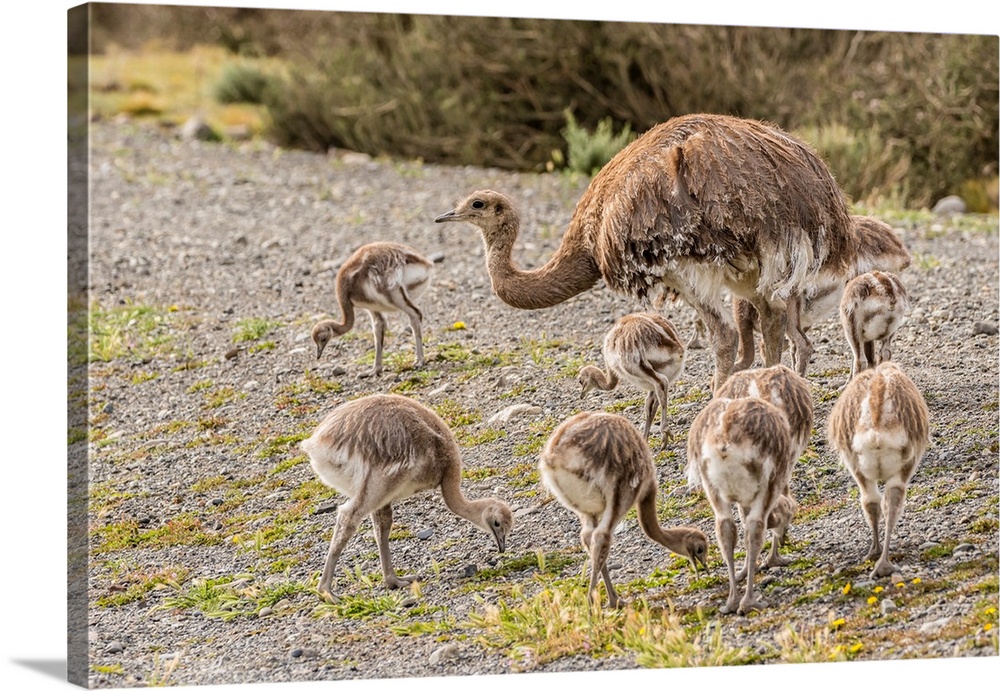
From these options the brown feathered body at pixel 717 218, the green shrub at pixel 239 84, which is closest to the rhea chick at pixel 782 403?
the brown feathered body at pixel 717 218

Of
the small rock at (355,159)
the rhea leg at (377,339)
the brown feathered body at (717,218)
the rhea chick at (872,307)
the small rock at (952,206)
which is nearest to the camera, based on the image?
the brown feathered body at (717,218)

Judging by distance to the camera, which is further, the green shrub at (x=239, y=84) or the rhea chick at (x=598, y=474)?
the green shrub at (x=239, y=84)

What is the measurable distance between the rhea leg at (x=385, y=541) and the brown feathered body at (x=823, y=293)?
216 cm

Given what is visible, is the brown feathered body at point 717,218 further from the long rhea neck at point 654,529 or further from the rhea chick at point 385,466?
the rhea chick at point 385,466

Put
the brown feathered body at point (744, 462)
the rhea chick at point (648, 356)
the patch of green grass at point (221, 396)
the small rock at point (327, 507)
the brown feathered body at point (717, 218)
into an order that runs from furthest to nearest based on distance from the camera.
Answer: the patch of green grass at point (221, 396) → the rhea chick at point (648, 356) → the small rock at point (327, 507) → the brown feathered body at point (717, 218) → the brown feathered body at point (744, 462)

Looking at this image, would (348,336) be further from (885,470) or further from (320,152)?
(320,152)

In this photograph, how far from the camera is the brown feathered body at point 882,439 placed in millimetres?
5676

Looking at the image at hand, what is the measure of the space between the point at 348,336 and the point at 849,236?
339 cm

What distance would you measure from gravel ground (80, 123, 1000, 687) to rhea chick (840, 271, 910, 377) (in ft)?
1.36

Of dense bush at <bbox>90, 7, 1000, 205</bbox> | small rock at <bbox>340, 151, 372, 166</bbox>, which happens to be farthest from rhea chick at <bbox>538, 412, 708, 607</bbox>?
small rock at <bbox>340, 151, 372, 166</bbox>

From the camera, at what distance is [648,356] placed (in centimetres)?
Result: 687

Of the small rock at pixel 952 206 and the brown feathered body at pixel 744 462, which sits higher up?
the small rock at pixel 952 206

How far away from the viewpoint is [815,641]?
5.73 m

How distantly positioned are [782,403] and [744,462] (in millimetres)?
575
